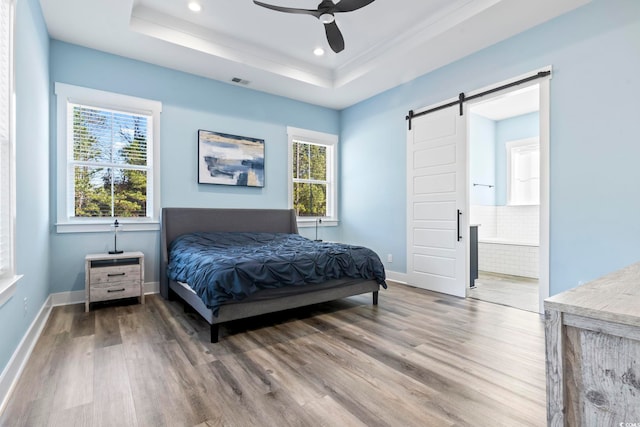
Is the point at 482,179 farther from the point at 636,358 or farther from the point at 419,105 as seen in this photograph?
the point at 636,358

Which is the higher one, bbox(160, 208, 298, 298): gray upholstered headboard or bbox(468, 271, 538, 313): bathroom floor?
bbox(160, 208, 298, 298): gray upholstered headboard

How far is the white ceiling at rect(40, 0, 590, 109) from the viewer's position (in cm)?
325

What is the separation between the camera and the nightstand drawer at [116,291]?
136 inches

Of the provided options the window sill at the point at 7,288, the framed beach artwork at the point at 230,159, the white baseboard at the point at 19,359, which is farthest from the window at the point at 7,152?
the framed beach artwork at the point at 230,159

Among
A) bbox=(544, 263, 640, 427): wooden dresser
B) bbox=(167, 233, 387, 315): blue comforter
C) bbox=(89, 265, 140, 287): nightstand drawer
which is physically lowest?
bbox=(89, 265, 140, 287): nightstand drawer

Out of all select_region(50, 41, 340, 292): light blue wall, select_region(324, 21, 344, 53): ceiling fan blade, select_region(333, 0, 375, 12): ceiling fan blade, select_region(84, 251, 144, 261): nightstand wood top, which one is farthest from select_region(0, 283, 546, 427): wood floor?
select_region(333, 0, 375, 12): ceiling fan blade

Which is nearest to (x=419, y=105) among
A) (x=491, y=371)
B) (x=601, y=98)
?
(x=601, y=98)

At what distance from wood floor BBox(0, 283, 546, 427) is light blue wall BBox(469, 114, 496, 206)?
3465 millimetres

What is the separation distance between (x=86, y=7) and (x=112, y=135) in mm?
1418

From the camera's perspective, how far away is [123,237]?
4.05 metres

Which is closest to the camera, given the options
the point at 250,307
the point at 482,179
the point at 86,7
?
the point at 250,307

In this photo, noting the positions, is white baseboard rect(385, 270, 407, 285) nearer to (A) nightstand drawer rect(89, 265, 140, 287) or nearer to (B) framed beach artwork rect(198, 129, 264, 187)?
(B) framed beach artwork rect(198, 129, 264, 187)

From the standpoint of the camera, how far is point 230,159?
4.87m

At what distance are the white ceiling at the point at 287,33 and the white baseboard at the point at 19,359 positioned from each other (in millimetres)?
2931
